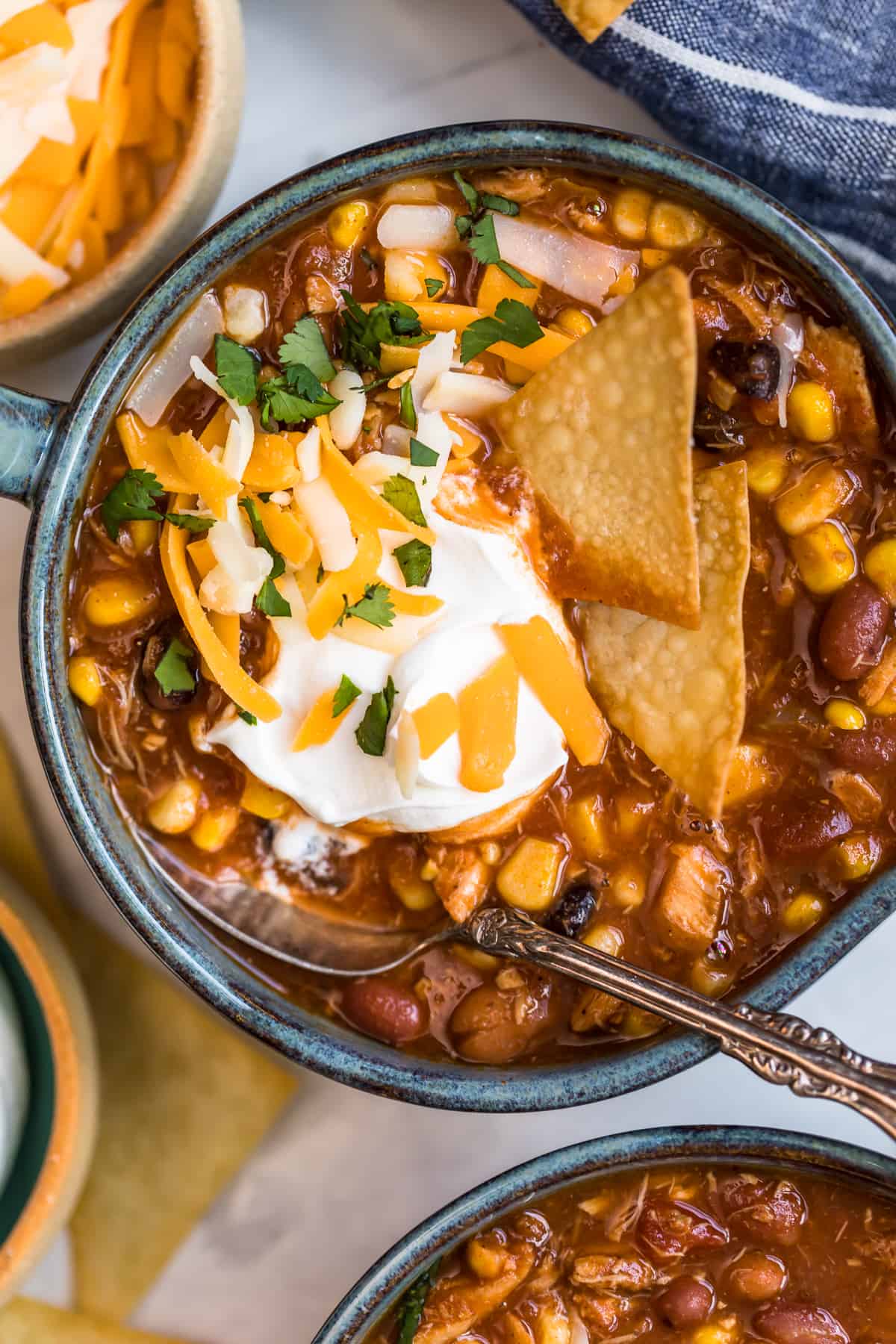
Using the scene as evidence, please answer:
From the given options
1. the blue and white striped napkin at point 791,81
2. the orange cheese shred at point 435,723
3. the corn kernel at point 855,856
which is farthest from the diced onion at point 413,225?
the corn kernel at point 855,856

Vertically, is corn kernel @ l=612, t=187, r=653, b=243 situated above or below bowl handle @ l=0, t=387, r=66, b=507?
above

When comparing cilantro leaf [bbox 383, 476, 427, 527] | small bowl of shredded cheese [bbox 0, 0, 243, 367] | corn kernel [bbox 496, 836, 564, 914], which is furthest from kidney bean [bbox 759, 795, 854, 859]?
small bowl of shredded cheese [bbox 0, 0, 243, 367]

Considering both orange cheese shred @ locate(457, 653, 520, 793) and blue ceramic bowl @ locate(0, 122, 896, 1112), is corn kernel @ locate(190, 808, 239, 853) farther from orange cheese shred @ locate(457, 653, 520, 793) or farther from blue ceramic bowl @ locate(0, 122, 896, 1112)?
orange cheese shred @ locate(457, 653, 520, 793)

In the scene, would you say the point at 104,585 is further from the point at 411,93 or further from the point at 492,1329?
the point at 492,1329

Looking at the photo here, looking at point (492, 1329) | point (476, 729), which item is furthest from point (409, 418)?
point (492, 1329)

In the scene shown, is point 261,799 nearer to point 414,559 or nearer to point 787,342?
point 414,559

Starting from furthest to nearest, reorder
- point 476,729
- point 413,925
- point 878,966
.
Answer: point 878,966 < point 413,925 < point 476,729

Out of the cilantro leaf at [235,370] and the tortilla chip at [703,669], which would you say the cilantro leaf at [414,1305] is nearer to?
the tortilla chip at [703,669]

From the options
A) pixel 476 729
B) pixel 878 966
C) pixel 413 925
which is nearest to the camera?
pixel 476 729
